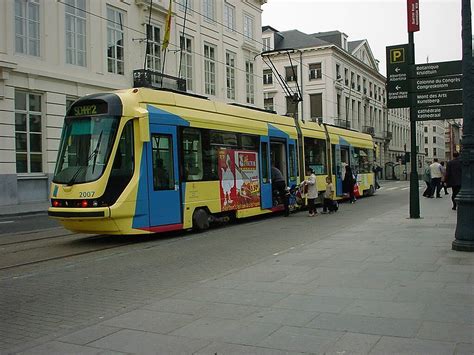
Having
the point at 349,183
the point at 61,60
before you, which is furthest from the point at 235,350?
the point at 61,60

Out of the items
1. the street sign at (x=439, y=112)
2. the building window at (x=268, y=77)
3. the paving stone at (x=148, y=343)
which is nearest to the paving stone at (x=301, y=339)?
the paving stone at (x=148, y=343)

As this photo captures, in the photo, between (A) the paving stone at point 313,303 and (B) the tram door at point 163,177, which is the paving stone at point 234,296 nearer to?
(A) the paving stone at point 313,303

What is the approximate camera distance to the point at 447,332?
4.65 m

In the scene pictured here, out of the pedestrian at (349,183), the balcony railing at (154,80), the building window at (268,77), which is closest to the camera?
the pedestrian at (349,183)

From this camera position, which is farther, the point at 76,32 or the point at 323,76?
the point at 323,76

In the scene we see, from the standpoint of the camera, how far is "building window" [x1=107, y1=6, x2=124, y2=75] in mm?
27953

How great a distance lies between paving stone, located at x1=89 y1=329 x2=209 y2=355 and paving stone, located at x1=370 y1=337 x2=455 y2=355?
5.02 ft

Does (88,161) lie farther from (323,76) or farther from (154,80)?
(323,76)

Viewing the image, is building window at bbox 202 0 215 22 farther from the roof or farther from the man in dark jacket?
the roof

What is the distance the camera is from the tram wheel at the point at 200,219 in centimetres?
1305

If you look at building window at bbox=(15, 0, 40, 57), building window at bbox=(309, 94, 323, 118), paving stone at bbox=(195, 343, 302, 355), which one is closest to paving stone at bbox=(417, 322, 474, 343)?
paving stone at bbox=(195, 343, 302, 355)

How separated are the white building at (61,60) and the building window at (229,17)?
98.1 inches

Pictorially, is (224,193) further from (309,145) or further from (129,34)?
(129,34)

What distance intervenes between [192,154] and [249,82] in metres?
29.0
